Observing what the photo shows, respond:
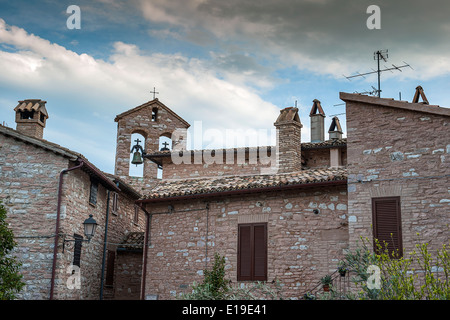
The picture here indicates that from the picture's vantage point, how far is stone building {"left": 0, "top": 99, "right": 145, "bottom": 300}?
54.1 feet

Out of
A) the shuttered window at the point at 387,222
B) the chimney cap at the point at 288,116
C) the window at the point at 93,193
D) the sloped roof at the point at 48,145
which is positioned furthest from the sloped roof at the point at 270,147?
the shuttered window at the point at 387,222

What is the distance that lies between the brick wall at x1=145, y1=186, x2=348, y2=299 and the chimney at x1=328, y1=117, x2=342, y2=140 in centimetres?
724

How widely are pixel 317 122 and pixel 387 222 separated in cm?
896

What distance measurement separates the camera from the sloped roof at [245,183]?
15.3m

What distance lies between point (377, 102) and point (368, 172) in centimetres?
170

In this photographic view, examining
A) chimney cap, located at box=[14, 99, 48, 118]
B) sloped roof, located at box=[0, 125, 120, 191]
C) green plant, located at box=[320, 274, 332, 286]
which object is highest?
chimney cap, located at box=[14, 99, 48, 118]

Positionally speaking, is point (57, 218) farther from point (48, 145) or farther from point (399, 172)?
point (399, 172)

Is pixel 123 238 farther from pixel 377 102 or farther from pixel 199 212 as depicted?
pixel 377 102

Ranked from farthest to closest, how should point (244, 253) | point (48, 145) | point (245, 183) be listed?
point (48, 145)
point (245, 183)
point (244, 253)

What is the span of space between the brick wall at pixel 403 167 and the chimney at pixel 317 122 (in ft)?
23.6

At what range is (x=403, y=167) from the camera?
533 inches

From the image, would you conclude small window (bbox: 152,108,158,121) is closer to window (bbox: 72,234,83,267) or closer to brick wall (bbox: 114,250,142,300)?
brick wall (bbox: 114,250,142,300)

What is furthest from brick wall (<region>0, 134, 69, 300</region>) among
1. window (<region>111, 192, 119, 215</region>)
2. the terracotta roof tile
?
window (<region>111, 192, 119, 215</region>)

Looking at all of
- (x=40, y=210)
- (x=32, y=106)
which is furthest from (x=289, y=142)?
(x=32, y=106)
